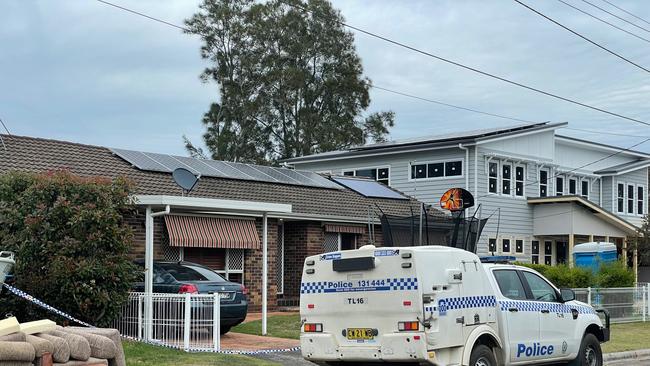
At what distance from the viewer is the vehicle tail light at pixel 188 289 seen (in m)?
16.2

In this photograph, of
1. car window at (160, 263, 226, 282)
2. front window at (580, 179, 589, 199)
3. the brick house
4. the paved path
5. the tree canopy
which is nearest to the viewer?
the paved path

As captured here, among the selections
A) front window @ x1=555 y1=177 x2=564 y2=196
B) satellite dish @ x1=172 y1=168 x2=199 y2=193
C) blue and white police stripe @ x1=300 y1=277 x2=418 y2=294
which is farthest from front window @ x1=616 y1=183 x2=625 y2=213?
blue and white police stripe @ x1=300 y1=277 x2=418 y2=294

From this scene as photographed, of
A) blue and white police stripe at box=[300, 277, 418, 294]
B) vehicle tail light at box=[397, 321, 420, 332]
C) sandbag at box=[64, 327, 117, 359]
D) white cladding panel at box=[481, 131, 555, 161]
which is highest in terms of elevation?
white cladding panel at box=[481, 131, 555, 161]

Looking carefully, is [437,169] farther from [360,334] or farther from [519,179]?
[360,334]

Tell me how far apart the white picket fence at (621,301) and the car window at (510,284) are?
41.6 feet

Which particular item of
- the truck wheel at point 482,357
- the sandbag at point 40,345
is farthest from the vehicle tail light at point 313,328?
the sandbag at point 40,345

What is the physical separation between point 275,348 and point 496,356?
210 inches

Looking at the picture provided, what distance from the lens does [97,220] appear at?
1464 cm

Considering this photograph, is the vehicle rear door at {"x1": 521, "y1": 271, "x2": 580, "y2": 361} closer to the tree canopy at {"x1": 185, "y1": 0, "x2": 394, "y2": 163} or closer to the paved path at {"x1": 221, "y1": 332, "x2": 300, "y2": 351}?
the paved path at {"x1": 221, "y1": 332, "x2": 300, "y2": 351}

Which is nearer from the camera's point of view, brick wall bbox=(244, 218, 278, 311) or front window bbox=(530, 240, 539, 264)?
brick wall bbox=(244, 218, 278, 311)

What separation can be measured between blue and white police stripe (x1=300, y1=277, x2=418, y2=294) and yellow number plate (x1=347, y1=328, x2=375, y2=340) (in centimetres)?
51

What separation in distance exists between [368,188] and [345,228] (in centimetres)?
443

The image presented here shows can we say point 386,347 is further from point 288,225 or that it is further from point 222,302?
point 288,225

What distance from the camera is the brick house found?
64.1 feet
